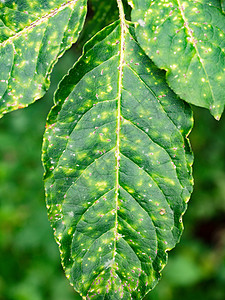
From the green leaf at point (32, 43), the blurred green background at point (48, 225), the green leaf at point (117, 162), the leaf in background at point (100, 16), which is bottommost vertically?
the blurred green background at point (48, 225)

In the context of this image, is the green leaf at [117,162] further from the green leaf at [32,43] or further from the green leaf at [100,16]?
the green leaf at [100,16]

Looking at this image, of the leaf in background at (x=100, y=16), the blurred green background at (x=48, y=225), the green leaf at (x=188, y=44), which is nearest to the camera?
the green leaf at (x=188, y=44)

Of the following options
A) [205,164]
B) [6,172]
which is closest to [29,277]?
[6,172]

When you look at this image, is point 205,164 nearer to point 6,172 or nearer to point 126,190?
point 6,172

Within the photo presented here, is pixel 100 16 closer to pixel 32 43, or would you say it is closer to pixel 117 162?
pixel 32 43

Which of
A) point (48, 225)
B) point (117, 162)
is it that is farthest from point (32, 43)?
point (48, 225)

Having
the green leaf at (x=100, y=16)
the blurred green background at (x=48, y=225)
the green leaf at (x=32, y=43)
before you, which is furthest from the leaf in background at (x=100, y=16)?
the blurred green background at (x=48, y=225)
